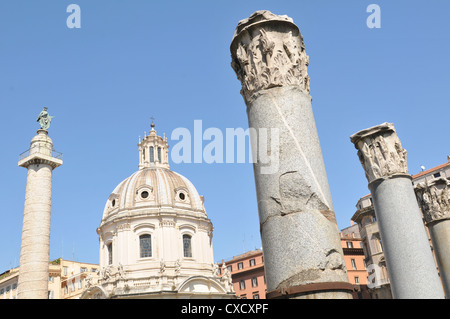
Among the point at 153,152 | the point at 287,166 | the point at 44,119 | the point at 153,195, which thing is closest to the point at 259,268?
the point at 153,195

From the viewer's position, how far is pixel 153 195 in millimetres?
47500

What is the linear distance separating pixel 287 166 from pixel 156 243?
4063 centimetres

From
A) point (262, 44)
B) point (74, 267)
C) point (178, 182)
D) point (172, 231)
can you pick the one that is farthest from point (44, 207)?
point (74, 267)

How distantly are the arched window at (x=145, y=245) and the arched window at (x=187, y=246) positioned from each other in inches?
137

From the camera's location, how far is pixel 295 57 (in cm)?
642

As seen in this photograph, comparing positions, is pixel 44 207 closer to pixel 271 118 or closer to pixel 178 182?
pixel 178 182

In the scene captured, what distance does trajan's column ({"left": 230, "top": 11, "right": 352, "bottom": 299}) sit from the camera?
16.8 ft

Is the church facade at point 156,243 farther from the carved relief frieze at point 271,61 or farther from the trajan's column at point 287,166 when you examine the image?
the trajan's column at point 287,166

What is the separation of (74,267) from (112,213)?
737 inches

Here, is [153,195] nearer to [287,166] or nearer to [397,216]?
[397,216]

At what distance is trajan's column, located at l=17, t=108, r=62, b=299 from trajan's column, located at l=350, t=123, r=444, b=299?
71.6ft

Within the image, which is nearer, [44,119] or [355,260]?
[44,119]

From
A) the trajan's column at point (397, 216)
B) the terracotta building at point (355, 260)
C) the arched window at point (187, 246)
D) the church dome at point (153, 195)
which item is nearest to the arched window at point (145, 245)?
the church dome at point (153, 195)

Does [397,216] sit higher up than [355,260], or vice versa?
[355,260]
